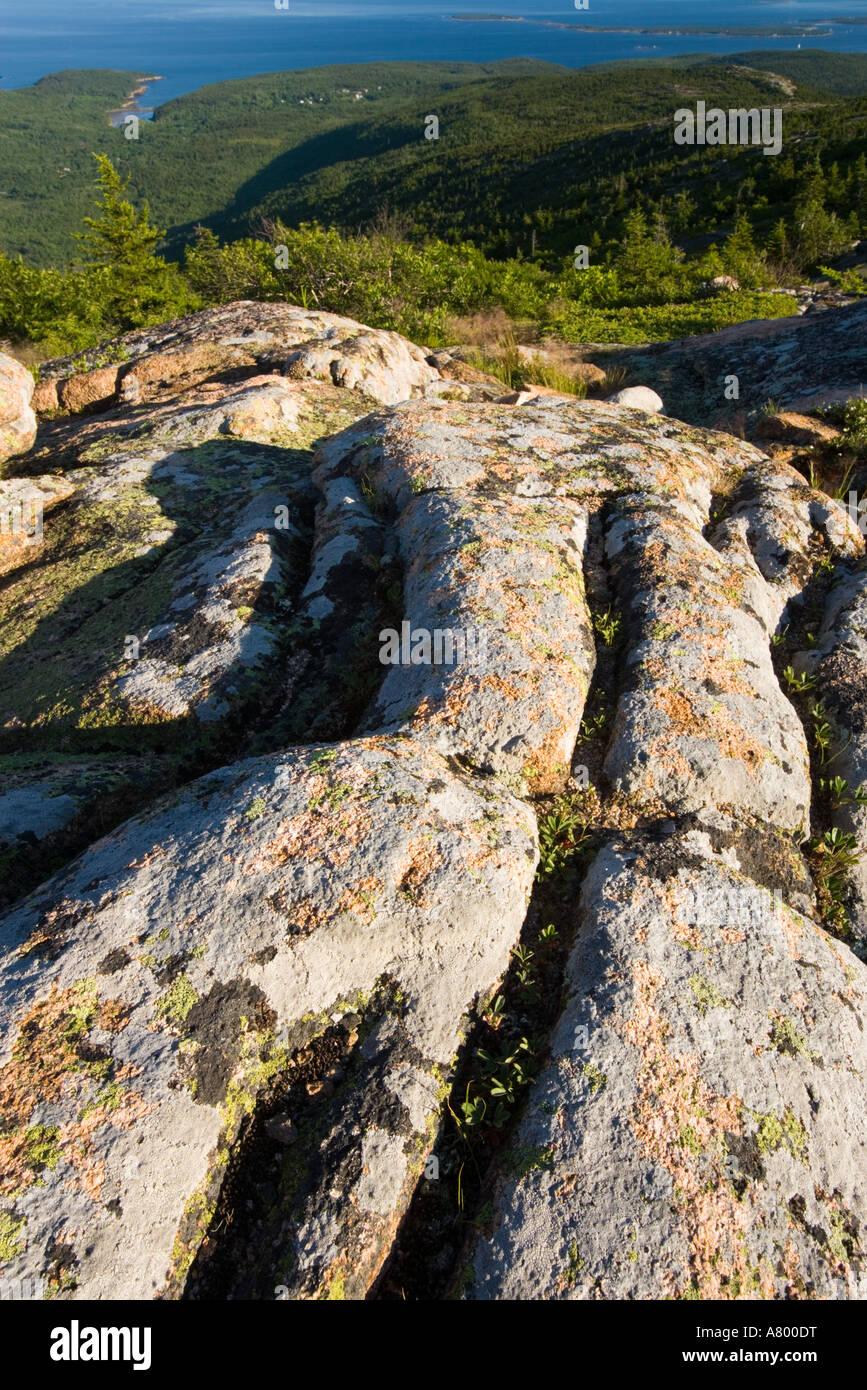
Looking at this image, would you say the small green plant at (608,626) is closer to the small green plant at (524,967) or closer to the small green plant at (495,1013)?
the small green plant at (524,967)

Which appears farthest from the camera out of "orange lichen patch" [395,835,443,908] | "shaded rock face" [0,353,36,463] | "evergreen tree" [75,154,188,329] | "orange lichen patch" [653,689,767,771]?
"evergreen tree" [75,154,188,329]

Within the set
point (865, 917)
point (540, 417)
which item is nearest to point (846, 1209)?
point (865, 917)

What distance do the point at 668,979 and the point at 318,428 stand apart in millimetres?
8952

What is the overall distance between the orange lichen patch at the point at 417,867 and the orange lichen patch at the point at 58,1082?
1391 millimetres

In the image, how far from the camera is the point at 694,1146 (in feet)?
9.57

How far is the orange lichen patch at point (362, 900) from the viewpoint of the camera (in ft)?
11.4

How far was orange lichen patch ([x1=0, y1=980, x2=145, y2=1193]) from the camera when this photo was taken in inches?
107

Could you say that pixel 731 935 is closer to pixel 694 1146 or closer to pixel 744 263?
pixel 694 1146

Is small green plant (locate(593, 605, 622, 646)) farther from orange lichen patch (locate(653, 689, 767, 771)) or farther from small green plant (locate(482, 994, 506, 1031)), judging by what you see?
small green plant (locate(482, 994, 506, 1031))

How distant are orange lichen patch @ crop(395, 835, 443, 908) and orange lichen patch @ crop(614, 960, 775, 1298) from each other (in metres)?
1.12

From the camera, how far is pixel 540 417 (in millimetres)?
8273

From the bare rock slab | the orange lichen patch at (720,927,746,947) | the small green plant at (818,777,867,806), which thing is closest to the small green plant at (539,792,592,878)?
the bare rock slab

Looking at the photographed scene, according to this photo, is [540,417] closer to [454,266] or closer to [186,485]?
[186,485]

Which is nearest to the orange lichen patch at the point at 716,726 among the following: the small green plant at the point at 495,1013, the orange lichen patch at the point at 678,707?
the orange lichen patch at the point at 678,707
